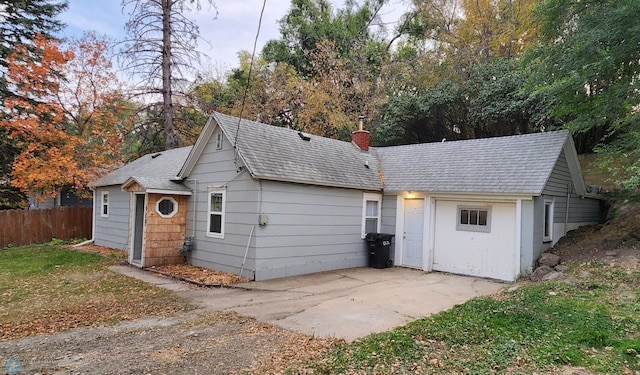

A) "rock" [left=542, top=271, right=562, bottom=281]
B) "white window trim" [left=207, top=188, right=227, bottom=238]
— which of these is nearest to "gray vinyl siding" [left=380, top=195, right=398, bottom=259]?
"rock" [left=542, top=271, right=562, bottom=281]

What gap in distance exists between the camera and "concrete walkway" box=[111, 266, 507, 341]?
5.93 metres

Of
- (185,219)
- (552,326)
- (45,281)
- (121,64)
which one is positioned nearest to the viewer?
(552,326)

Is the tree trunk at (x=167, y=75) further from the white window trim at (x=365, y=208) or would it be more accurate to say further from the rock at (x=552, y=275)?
the rock at (x=552, y=275)

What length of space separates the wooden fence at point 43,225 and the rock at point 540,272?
1818 centimetres

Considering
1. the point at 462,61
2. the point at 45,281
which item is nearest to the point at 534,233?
the point at 45,281

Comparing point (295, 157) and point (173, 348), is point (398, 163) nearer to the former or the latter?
point (295, 157)

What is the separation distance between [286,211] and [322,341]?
485cm

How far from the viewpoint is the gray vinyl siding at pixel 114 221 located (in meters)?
14.1

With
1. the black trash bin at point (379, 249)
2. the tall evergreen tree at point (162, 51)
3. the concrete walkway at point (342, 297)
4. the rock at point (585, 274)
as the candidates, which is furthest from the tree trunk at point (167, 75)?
the rock at point (585, 274)

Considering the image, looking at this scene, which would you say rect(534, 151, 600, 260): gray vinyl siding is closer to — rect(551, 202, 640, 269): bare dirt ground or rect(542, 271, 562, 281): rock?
rect(551, 202, 640, 269): bare dirt ground

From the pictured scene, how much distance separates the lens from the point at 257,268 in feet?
29.2

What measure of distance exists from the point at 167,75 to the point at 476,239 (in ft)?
55.2

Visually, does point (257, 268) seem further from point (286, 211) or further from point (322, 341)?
point (322, 341)

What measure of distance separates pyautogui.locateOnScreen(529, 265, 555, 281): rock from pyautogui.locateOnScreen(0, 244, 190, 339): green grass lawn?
25.6 ft
